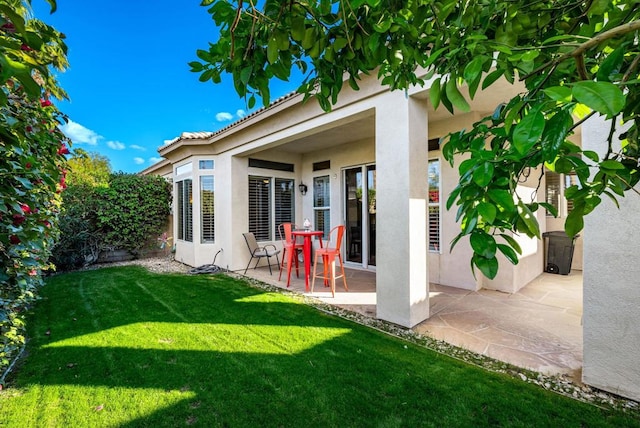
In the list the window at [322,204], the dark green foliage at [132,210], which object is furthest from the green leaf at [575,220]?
the dark green foliage at [132,210]

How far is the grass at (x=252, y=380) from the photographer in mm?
2256

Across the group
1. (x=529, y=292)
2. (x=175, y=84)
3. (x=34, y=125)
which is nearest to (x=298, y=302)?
(x=34, y=125)

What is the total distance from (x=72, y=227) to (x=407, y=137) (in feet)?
32.4

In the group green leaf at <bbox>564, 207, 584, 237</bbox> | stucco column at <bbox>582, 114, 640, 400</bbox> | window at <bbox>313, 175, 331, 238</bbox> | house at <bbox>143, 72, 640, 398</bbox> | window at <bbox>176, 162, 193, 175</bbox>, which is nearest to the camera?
green leaf at <bbox>564, 207, 584, 237</bbox>

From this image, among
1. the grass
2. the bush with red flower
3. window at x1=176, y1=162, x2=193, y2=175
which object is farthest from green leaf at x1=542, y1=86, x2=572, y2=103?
window at x1=176, y1=162, x2=193, y2=175

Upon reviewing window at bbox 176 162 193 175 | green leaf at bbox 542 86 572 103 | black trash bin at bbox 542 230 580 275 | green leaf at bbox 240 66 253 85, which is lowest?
black trash bin at bbox 542 230 580 275

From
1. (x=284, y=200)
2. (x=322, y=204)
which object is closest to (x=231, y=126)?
(x=284, y=200)

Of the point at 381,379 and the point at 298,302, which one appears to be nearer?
the point at 381,379

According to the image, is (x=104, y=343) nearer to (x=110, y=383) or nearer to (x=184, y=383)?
(x=110, y=383)

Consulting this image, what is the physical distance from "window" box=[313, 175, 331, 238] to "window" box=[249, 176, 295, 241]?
85 cm

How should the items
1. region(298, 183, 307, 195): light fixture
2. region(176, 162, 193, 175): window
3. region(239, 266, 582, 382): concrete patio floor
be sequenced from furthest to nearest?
region(298, 183, 307, 195): light fixture, region(176, 162, 193, 175): window, region(239, 266, 582, 382): concrete patio floor

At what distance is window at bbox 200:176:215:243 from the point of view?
8.44 metres

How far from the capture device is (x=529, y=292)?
5.36m

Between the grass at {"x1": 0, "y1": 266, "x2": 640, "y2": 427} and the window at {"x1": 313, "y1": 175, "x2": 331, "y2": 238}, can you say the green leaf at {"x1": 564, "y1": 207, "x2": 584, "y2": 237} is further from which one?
the window at {"x1": 313, "y1": 175, "x2": 331, "y2": 238}
